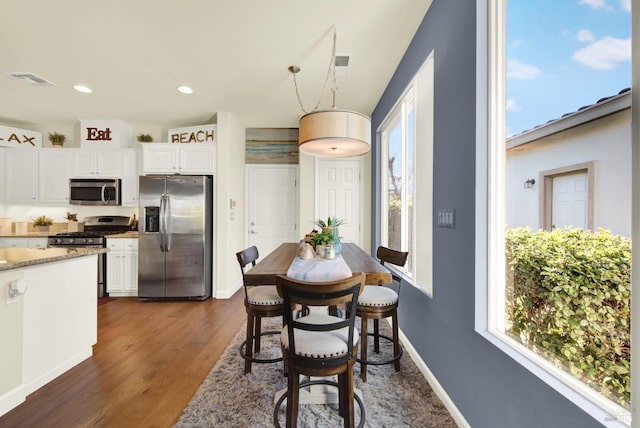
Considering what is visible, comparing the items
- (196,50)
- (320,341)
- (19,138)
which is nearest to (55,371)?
(320,341)

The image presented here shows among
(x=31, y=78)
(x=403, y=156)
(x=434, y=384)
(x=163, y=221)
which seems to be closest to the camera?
(x=434, y=384)

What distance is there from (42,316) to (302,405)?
6.29 feet

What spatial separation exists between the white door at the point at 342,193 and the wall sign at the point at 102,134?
3.16 metres

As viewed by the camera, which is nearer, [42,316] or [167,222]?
[42,316]

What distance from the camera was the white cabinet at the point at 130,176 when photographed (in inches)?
171

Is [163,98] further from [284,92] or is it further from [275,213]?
[275,213]

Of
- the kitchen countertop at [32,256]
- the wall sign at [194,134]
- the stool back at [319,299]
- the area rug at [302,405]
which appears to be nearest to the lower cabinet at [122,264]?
the wall sign at [194,134]

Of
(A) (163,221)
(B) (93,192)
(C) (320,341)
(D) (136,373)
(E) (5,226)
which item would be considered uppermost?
(B) (93,192)

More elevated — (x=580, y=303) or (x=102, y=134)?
(x=102, y=134)

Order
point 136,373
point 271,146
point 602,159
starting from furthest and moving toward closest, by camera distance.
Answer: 1. point 271,146
2. point 136,373
3. point 602,159

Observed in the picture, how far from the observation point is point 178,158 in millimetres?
4117

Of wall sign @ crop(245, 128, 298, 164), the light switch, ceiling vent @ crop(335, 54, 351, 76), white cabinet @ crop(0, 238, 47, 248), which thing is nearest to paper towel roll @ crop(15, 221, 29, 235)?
white cabinet @ crop(0, 238, 47, 248)

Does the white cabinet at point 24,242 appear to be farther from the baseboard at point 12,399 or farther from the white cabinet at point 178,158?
the baseboard at point 12,399

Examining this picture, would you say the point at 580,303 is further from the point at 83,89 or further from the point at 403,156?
the point at 83,89
